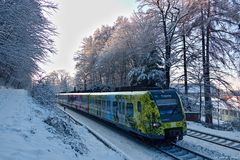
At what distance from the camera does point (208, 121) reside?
28906 mm

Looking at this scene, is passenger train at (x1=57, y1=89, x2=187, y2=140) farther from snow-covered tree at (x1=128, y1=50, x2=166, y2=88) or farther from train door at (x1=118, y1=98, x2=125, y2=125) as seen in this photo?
snow-covered tree at (x1=128, y1=50, x2=166, y2=88)

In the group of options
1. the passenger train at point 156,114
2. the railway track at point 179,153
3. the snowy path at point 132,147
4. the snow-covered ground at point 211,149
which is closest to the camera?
the railway track at point 179,153

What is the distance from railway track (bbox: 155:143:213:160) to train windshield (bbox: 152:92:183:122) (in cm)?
118

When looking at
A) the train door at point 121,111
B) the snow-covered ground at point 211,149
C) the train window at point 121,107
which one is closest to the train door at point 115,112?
the train door at point 121,111

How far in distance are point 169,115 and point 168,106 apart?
41 centimetres

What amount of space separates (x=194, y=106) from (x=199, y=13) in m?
7.48

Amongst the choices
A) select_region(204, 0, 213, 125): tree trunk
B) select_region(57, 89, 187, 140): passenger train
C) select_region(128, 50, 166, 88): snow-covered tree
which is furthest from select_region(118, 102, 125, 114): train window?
select_region(128, 50, 166, 88): snow-covered tree

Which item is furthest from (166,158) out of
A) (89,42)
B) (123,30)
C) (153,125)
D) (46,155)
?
(89,42)

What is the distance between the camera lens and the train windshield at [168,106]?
15.8m

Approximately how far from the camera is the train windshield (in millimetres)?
15789

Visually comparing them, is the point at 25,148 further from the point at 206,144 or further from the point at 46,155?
the point at 206,144

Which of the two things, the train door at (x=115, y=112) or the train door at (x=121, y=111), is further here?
the train door at (x=115, y=112)

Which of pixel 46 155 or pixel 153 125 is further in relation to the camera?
pixel 153 125

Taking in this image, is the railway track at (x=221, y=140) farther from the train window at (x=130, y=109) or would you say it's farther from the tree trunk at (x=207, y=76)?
the tree trunk at (x=207, y=76)
